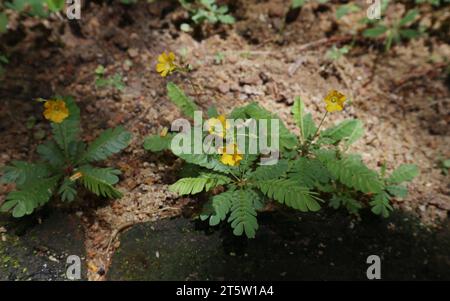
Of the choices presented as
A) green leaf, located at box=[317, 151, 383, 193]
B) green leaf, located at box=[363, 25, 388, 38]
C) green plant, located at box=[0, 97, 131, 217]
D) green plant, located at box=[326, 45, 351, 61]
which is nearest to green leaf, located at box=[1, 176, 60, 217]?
green plant, located at box=[0, 97, 131, 217]

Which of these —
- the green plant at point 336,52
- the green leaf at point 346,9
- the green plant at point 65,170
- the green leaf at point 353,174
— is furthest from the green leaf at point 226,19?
the green leaf at point 353,174

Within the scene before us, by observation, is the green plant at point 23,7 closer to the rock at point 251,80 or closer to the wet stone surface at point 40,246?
the rock at point 251,80

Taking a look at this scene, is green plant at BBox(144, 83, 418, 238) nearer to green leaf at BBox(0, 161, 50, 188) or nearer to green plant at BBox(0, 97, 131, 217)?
green plant at BBox(0, 97, 131, 217)

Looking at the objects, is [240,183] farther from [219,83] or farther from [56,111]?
[56,111]

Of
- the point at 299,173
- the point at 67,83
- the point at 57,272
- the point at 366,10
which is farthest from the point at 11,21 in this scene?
the point at 366,10

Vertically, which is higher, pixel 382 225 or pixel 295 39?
A: pixel 295 39
